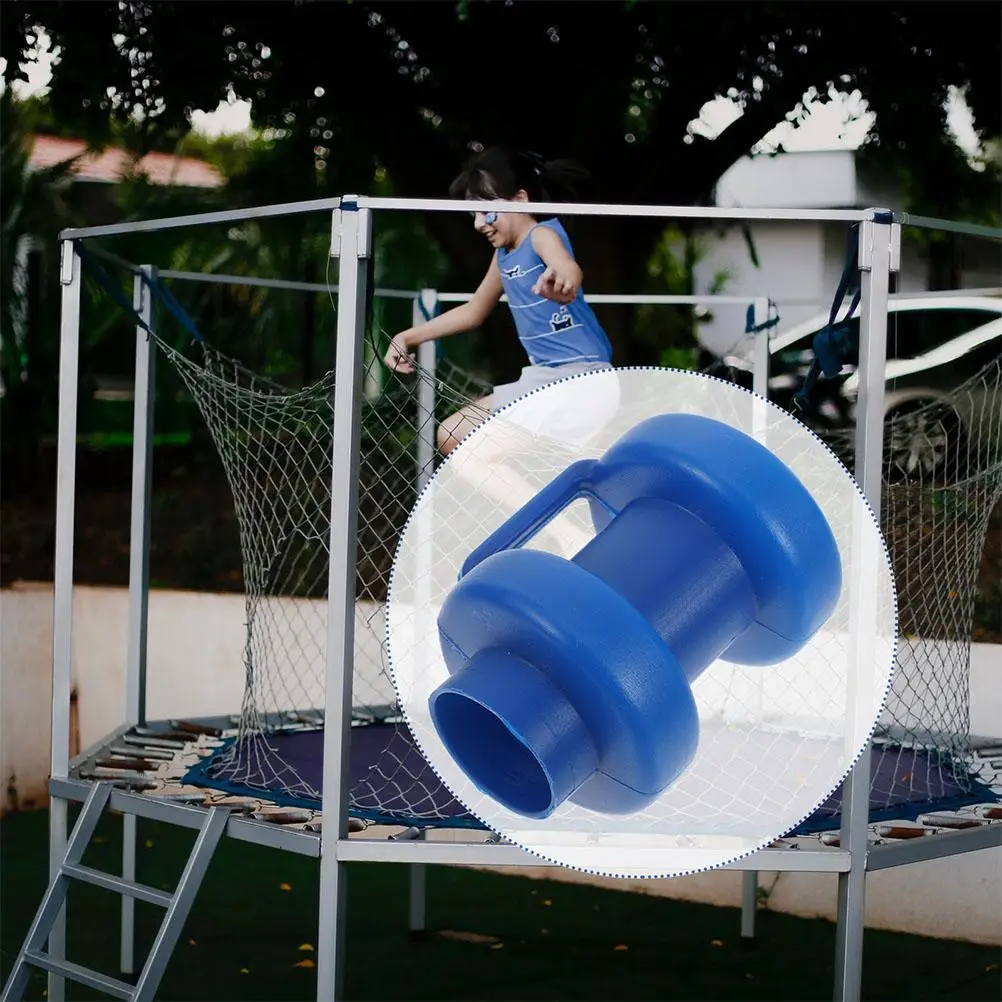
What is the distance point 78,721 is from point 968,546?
3.71m

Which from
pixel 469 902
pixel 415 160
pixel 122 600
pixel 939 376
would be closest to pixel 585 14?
pixel 415 160

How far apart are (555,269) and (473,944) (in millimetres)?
2158

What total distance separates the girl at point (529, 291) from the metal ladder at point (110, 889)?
1.13 metres

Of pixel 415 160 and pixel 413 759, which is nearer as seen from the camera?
pixel 413 759

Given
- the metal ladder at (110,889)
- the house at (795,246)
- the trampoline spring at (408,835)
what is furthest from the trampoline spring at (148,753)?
the house at (795,246)

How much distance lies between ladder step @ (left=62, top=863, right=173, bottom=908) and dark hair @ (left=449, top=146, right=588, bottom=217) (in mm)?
1687

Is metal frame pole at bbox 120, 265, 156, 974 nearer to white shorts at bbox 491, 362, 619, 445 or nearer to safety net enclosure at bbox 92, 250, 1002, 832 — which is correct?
safety net enclosure at bbox 92, 250, 1002, 832

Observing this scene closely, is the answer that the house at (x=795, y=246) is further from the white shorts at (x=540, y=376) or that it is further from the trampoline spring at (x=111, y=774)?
the trampoline spring at (x=111, y=774)

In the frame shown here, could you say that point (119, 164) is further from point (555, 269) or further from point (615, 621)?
point (615, 621)

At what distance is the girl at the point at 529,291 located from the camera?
10.7ft

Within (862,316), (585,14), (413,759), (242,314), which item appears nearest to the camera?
(862,316)

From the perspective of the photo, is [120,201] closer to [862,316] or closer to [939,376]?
[939,376]

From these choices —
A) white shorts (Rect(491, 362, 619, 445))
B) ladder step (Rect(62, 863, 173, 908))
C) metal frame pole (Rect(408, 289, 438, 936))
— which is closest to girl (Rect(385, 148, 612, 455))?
white shorts (Rect(491, 362, 619, 445))

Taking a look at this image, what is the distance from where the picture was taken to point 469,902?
456cm
